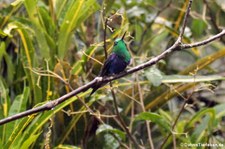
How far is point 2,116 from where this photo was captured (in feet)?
4.81

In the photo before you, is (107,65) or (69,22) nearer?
(107,65)

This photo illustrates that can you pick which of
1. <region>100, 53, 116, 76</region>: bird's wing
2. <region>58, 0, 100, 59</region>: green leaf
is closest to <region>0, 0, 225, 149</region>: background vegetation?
<region>58, 0, 100, 59</region>: green leaf

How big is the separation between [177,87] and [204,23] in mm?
588

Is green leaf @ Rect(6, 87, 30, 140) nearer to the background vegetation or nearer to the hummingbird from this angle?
the background vegetation

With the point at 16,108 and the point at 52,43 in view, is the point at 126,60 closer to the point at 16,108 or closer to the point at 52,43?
the point at 16,108

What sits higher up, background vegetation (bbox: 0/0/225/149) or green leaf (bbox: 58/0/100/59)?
green leaf (bbox: 58/0/100/59)

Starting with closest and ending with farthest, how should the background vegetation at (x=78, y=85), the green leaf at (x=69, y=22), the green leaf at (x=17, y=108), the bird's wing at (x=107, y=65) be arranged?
the bird's wing at (x=107, y=65) → the green leaf at (x=17, y=108) → the background vegetation at (x=78, y=85) → the green leaf at (x=69, y=22)

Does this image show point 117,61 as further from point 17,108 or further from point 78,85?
point 78,85

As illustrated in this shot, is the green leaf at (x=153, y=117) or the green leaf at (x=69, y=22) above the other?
the green leaf at (x=69, y=22)

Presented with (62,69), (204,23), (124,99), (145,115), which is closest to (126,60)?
(145,115)

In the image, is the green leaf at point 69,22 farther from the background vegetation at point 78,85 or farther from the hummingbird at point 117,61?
the hummingbird at point 117,61

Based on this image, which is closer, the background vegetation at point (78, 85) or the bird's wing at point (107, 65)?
the bird's wing at point (107, 65)

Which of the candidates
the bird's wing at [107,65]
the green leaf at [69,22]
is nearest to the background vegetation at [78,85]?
the green leaf at [69,22]

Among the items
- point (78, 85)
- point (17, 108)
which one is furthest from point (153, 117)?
point (17, 108)
